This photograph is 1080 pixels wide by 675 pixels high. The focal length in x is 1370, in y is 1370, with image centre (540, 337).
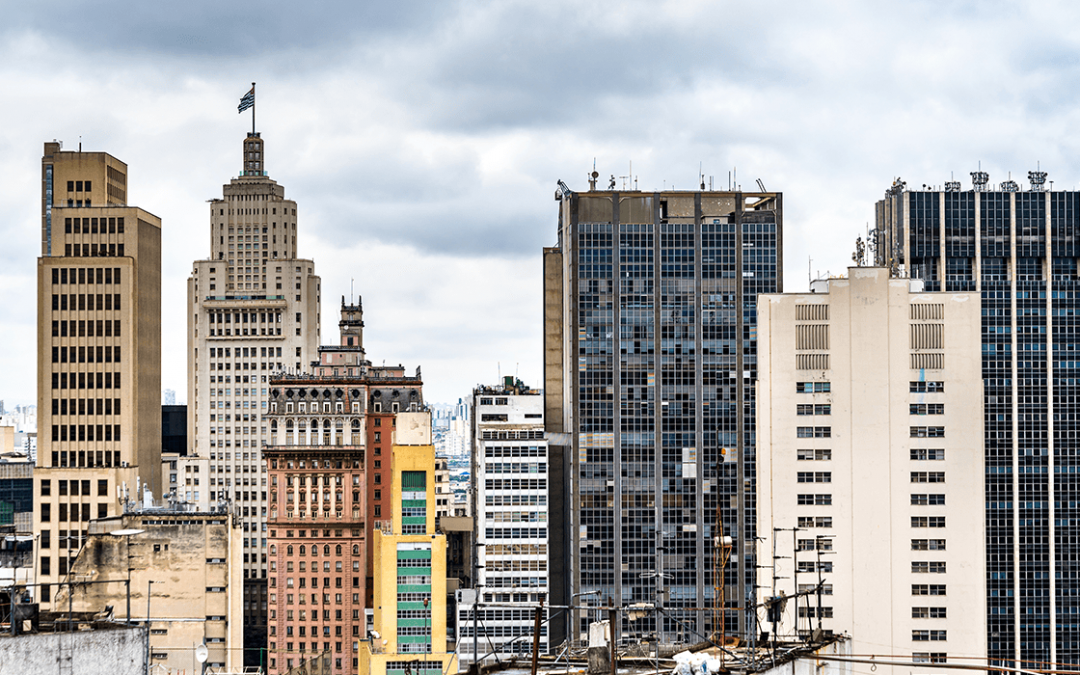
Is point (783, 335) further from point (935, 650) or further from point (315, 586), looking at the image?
point (315, 586)

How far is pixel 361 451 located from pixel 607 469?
57.3 m

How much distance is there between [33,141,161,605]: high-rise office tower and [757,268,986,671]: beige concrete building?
9199 cm

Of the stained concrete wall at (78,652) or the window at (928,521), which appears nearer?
the stained concrete wall at (78,652)

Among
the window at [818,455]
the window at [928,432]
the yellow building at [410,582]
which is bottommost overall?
the yellow building at [410,582]

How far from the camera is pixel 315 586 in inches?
7274

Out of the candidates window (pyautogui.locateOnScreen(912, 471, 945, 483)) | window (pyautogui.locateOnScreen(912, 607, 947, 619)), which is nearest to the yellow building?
window (pyautogui.locateOnScreen(912, 607, 947, 619))

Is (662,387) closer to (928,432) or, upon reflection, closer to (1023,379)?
(1023,379)

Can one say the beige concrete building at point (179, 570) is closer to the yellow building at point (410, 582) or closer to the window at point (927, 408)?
the yellow building at point (410, 582)

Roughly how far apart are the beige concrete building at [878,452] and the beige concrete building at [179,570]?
70.8m

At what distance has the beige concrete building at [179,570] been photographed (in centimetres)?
15225

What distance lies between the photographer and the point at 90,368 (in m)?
175

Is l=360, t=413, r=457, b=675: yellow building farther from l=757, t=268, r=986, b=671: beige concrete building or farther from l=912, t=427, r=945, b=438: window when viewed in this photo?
l=912, t=427, r=945, b=438: window

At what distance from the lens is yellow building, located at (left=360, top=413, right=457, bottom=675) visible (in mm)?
149125

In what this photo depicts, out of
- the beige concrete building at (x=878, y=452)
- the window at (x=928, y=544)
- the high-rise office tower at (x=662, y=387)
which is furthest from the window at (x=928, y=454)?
the high-rise office tower at (x=662, y=387)
